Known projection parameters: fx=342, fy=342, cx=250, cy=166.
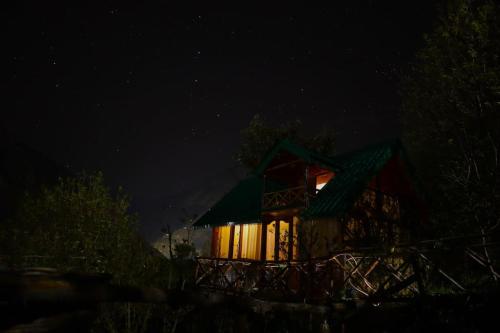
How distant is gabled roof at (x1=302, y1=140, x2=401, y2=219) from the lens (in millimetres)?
13809

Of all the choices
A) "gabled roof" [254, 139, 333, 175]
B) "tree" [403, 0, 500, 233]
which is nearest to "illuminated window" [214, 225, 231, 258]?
"gabled roof" [254, 139, 333, 175]

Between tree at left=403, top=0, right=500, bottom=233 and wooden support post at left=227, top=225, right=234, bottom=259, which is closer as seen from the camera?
tree at left=403, top=0, right=500, bottom=233

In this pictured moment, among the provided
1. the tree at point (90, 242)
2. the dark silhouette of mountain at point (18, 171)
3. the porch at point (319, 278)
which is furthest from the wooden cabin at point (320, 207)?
the dark silhouette of mountain at point (18, 171)

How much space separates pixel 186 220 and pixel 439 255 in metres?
6.33

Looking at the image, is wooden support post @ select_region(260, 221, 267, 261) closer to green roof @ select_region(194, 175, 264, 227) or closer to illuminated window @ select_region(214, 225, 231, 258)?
green roof @ select_region(194, 175, 264, 227)

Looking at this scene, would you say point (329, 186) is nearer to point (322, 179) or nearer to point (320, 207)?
point (322, 179)

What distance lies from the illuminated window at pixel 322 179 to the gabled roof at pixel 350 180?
0.66 metres

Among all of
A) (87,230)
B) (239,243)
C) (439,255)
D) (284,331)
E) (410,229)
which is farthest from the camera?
(239,243)

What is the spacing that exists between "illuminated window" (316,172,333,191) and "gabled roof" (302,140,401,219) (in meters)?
0.66

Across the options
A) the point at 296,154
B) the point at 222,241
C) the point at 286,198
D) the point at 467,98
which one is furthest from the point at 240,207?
the point at 467,98

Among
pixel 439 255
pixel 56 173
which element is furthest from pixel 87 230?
pixel 56 173

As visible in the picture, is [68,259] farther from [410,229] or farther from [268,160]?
[410,229]

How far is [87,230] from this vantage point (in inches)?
452

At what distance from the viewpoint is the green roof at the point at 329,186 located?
46.4 feet
